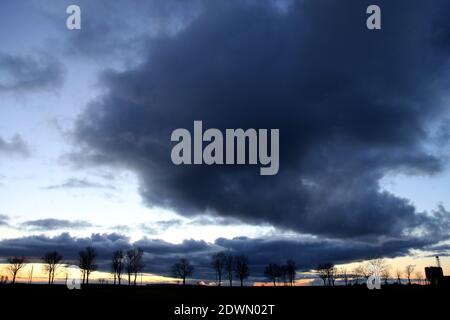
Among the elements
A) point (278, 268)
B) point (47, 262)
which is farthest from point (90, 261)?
point (278, 268)

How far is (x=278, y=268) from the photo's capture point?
17125 centimetres
